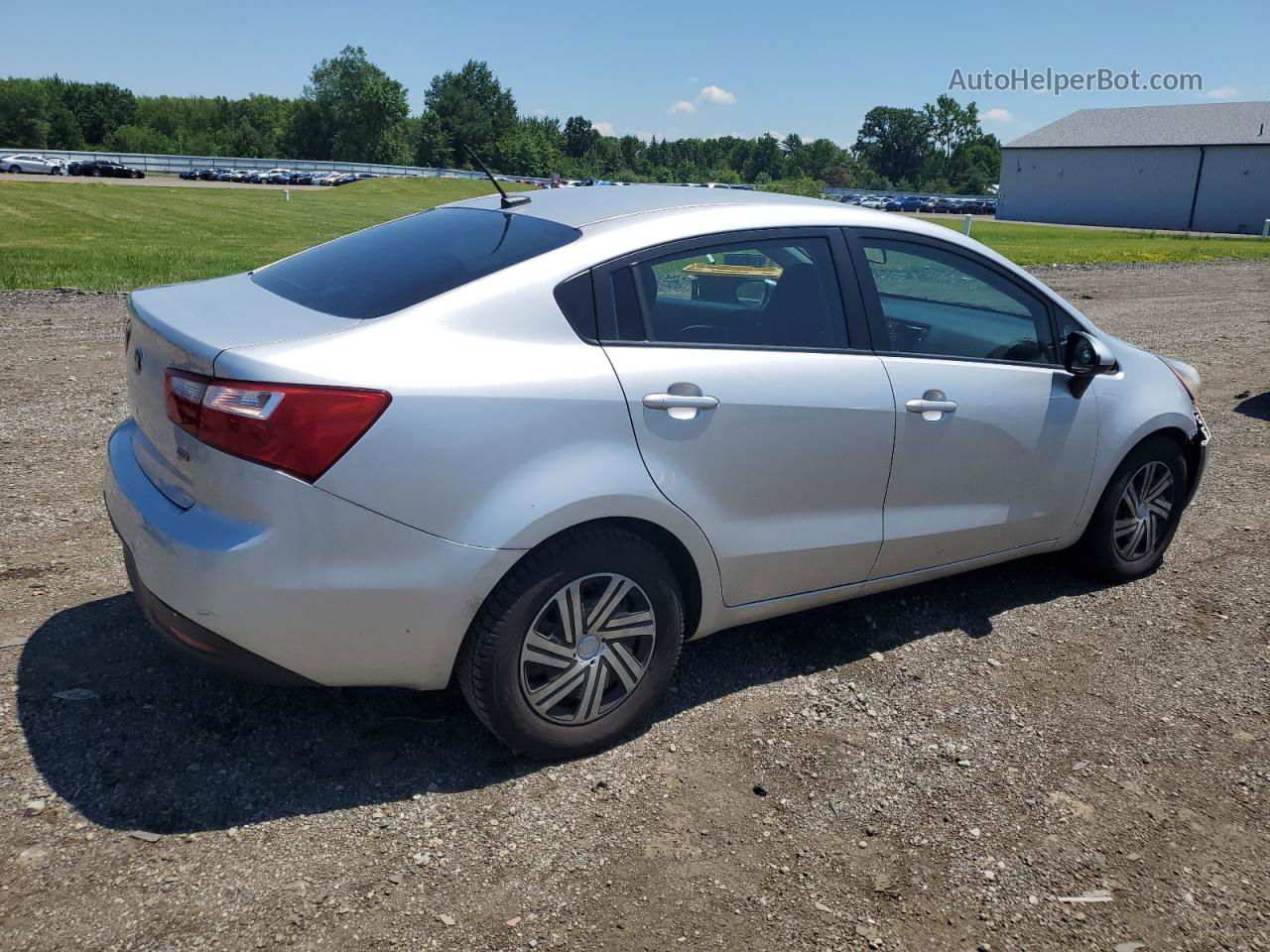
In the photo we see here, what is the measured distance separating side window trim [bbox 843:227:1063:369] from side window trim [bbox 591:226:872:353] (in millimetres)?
30

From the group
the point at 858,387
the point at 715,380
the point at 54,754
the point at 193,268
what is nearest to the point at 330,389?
the point at 715,380

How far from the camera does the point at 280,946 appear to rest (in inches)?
102

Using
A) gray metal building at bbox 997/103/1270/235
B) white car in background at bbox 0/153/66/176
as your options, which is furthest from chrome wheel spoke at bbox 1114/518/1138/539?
white car in background at bbox 0/153/66/176

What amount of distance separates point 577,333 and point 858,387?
113cm

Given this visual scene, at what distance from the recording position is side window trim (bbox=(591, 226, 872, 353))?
11.1ft

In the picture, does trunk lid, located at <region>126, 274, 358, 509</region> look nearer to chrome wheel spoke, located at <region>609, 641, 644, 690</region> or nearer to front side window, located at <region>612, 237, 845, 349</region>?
front side window, located at <region>612, 237, 845, 349</region>

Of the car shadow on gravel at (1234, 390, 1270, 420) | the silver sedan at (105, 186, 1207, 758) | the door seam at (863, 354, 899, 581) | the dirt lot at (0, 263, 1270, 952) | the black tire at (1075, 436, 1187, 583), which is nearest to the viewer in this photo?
the dirt lot at (0, 263, 1270, 952)

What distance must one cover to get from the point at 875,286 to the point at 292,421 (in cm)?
229

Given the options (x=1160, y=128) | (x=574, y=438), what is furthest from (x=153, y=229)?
(x=1160, y=128)

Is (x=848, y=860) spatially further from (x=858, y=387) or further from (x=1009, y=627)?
(x=1009, y=627)

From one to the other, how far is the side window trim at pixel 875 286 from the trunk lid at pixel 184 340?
193cm

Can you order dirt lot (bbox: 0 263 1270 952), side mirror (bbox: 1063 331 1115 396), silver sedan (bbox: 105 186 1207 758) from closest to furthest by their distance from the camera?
dirt lot (bbox: 0 263 1270 952)
silver sedan (bbox: 105 186 1207 758)
side mirror (bbox: 1063 331 1115 396)

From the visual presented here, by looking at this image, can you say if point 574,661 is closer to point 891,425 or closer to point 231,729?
point 231,729

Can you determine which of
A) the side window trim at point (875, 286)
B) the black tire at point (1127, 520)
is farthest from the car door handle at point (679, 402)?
the black tire at point (1127, 520)
